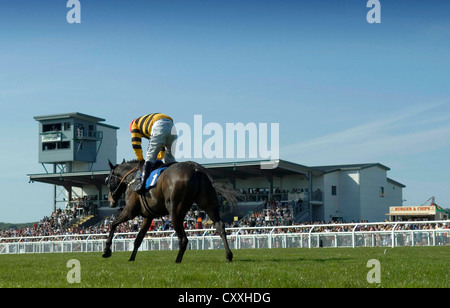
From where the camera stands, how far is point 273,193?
48.4 meters

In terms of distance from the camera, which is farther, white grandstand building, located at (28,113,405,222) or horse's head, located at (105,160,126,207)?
white grandstand building, located at (28,113,405,222)

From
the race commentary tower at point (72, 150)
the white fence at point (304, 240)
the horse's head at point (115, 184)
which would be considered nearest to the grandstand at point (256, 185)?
the race commentary tower at point (72, 150)

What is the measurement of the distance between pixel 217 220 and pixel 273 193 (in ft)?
127

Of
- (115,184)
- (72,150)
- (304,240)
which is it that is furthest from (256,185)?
(115,184)

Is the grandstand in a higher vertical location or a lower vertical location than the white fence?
higher

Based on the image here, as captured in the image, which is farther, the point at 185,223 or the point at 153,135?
the point at 185,223

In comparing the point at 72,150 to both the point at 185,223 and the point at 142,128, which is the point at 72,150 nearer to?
the point at 185,223

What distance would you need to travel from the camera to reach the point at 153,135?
10.7 meters

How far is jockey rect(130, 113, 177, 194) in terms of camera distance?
1067 centimetres

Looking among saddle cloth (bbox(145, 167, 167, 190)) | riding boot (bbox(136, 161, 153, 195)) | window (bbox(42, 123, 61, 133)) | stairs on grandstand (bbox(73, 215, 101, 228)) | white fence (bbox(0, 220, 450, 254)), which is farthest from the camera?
window (bbox(42, 123, 61, 133))

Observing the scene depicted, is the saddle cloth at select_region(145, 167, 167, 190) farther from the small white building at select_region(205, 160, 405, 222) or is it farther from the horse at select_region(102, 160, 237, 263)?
the small white building at select_region(205, 160, 405, 222)

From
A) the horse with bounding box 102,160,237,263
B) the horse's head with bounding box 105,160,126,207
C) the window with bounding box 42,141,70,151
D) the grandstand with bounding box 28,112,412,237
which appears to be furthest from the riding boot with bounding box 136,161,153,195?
the window with bounding box 42,141,70,151
